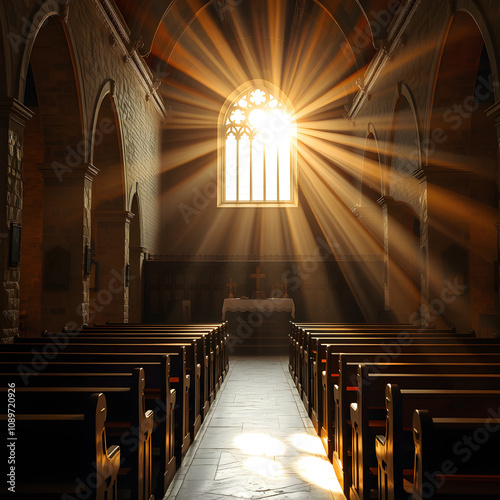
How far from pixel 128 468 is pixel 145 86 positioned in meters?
12.1

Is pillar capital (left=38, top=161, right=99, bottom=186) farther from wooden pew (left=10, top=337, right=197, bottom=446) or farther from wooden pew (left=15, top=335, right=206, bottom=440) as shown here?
wooden pew (left=10, top=337, right=197, bottom=446)

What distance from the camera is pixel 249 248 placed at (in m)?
16.9

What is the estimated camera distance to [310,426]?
16.7 feet

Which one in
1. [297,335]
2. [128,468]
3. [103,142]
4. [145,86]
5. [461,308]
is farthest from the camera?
[145,86]

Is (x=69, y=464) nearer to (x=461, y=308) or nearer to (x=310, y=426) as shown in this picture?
(x=310, y=426)

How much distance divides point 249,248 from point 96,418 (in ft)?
49.2

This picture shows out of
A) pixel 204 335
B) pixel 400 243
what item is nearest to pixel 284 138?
pixel 400 243

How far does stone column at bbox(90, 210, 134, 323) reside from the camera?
36.7 ft

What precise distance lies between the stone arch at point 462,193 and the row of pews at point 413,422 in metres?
3.92

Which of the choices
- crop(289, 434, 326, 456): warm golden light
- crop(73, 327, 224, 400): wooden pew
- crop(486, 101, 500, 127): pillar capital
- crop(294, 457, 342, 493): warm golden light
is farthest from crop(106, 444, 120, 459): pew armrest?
crop(486, 101, 500, 127): pillar capital

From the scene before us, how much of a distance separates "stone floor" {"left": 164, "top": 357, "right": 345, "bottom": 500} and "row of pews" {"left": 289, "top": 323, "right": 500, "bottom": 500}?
7.3 inches

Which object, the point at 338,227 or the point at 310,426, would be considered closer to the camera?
the point at 310,426

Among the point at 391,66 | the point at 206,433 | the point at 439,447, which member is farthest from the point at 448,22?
the point at 439,447

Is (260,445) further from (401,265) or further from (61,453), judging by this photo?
(401,265)
